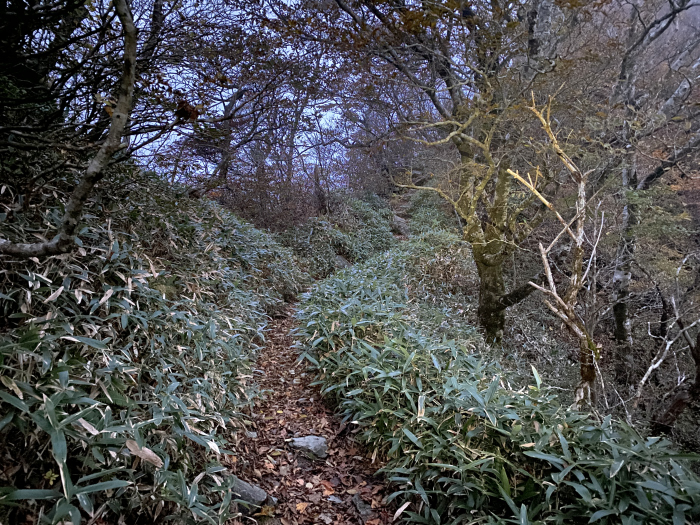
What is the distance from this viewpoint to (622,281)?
615 cm

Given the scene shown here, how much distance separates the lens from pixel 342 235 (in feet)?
31.5

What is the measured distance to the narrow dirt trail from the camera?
235 centimetres

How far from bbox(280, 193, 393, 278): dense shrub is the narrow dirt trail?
460 centimetres

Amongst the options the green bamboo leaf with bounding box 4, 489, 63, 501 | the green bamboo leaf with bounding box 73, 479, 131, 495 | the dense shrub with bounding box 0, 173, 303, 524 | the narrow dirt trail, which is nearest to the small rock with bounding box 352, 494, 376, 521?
the narrow dirt trail

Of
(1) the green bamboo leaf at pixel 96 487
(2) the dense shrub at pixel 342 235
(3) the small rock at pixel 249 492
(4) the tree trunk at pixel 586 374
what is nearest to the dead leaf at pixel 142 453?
(1) the green bamboo leaf at pixel 96 487

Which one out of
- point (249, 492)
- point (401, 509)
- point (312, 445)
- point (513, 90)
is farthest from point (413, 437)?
point (513, 90)

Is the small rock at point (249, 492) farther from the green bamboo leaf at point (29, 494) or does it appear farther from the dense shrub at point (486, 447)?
the green bamboo leaf at point (29, 494)

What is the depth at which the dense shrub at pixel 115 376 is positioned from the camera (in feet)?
4.97

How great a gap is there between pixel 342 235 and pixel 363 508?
24.9 feet

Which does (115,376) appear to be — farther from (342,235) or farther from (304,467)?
(342,235)

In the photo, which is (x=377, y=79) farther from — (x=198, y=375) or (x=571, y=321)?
(x=198, y=375)

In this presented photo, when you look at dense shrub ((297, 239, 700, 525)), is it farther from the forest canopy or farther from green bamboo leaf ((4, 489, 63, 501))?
green bamboo leaf ((4, 489, 63, 501))

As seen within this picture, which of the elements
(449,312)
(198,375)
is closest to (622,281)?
(449,312)

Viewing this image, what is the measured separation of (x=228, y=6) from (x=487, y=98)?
4.04 m
